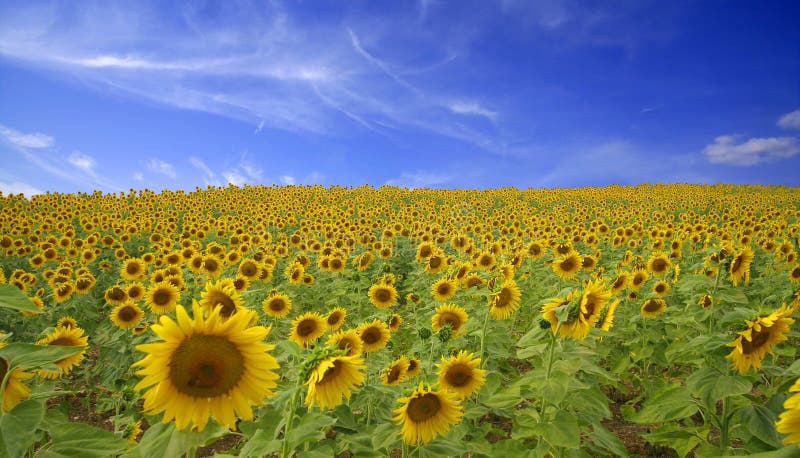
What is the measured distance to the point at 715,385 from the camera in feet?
10.0

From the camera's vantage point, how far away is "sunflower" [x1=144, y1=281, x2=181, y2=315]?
623 centimetres

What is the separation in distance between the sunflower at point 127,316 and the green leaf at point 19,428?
17.7ft

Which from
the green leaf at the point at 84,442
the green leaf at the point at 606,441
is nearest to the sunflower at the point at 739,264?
the green leaf at the point at 606,441

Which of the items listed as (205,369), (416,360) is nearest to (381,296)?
(416,360)

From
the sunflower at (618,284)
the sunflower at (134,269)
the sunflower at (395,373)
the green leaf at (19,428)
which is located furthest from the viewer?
the sunflower at (134,269)

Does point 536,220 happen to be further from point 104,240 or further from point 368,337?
point 104,240

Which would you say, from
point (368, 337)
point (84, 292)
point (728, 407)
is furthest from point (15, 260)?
point (728, 407)

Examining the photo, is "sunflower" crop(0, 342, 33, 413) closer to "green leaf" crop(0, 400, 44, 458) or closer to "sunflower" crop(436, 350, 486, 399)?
"green leaf" crop(0, 400, 44, 458)

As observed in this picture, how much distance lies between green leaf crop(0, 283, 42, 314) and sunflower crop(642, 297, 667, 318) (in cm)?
678

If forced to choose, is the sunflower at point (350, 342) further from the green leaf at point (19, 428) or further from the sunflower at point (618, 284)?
the sunflower at point (618, 284)

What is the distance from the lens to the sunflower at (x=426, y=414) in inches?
112

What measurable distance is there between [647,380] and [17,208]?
28.3m

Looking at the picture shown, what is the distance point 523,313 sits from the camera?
8.95 m

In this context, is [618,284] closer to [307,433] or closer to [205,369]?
[307,433]
